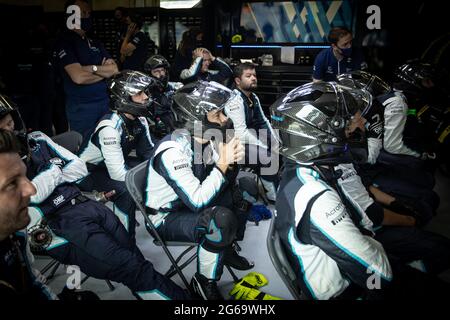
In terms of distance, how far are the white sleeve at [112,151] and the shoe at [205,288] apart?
100cm

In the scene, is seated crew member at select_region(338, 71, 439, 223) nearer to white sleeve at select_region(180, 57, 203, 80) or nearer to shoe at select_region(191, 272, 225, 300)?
shoe at select_region(191, 272, 225, 300)

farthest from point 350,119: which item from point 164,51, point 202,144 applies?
point 164,51

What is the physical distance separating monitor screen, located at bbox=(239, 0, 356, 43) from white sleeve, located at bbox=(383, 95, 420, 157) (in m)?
4.51

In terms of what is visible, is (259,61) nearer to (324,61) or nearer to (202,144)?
(324,61)

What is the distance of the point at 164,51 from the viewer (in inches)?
296

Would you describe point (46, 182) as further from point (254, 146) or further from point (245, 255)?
point (254, 146)

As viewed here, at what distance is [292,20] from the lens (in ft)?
22.7

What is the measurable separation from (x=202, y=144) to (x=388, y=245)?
4.21 feet

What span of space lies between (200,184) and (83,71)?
1.88 metres

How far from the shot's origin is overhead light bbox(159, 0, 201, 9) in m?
7.19

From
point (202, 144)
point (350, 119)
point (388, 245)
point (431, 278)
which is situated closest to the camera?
point (431, 278)

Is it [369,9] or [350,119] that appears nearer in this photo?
[350,119]

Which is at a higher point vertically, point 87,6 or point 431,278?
point 87,6

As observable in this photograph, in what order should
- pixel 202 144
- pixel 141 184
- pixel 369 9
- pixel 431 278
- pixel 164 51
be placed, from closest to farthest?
pixel 431 278 → pixel 141 184 → pixel 202 144 → pixel 369 9 → pixel 164 51
